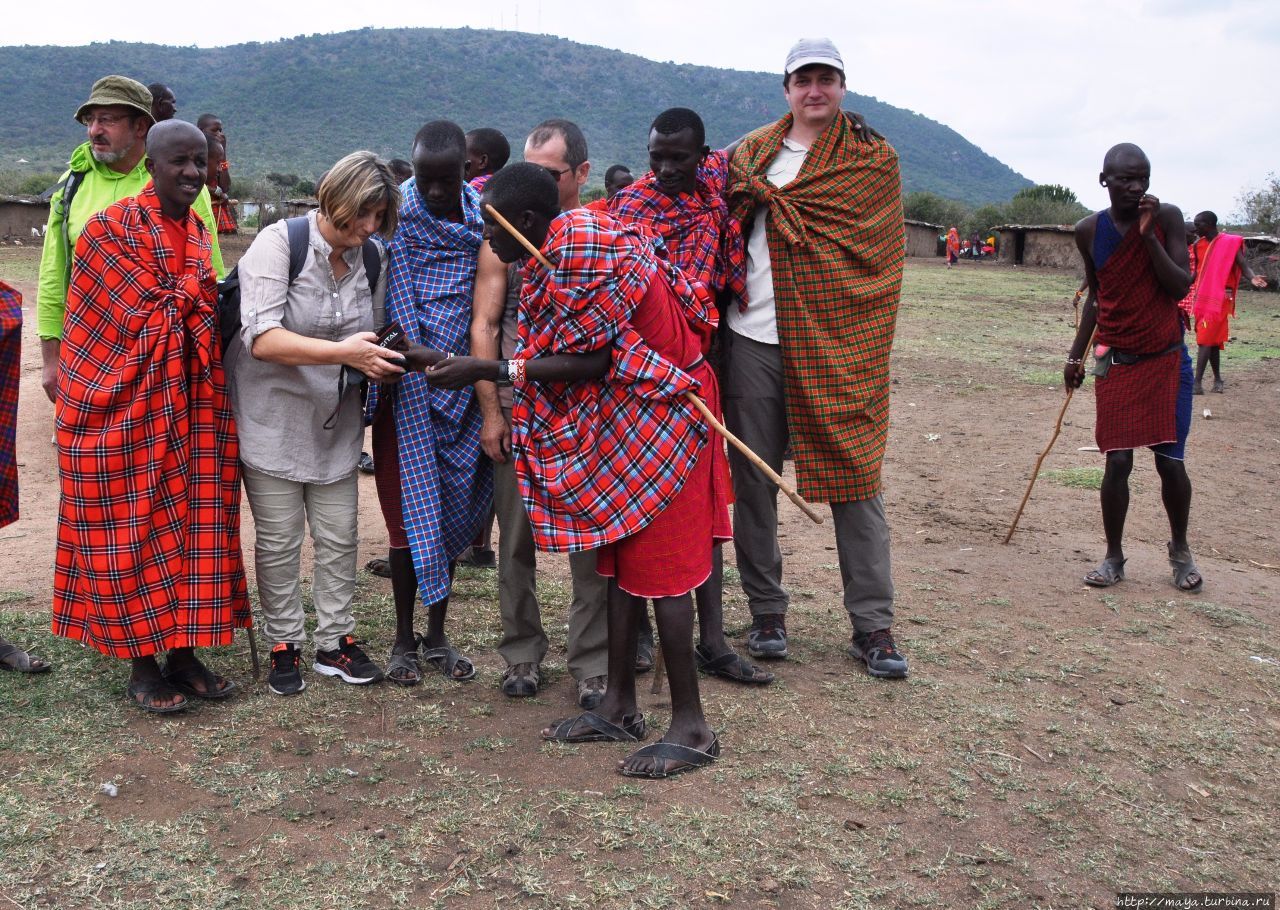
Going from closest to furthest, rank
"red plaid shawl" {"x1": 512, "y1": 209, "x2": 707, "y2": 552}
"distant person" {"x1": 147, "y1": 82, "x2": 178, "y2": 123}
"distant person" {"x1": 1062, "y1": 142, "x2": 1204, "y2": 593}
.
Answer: "red plaid shawl" {"x1": 512, "y1": 209, "x2": 707, "y2": 552}
"distant person" {"x1": 1062, "y1": 142, "x2": 1204, "y2": 593}
"distant person" {"x1": 147, "y1": 82, "x2": 178, "y2": 123}

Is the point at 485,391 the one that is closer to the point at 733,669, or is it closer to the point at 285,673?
the point at 285,673

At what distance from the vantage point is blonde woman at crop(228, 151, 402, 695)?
137 inches

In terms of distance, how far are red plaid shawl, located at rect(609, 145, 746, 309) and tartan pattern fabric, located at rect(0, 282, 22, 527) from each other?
2212 mm

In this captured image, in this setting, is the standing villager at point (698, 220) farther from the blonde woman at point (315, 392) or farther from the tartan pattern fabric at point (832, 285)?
the blonde woman at point (315, 392)

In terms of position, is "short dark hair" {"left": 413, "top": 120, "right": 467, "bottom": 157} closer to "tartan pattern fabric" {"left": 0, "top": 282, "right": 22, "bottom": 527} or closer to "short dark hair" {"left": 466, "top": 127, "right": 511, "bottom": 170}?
"short dark hair" {"left": 466, "top": 127, "right": 511, "bottom": 170}

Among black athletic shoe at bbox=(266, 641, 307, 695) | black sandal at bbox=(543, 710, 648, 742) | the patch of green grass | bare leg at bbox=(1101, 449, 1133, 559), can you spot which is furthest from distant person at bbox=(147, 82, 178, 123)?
the patch of green grass

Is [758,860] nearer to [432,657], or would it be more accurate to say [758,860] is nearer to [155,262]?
[432,657]

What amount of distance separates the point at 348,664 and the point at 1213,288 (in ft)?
35.2

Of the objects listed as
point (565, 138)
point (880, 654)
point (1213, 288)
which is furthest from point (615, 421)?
point (1213, 288)

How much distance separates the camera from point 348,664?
12.8 feet

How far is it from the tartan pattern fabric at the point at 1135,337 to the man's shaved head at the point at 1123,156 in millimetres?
296

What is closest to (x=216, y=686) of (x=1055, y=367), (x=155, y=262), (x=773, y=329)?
(x=155, y=262)

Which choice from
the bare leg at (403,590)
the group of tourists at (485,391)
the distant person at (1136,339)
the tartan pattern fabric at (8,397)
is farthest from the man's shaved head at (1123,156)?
the tartan pattern fabric at (8,397)

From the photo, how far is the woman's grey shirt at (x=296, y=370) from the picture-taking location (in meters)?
3.51
